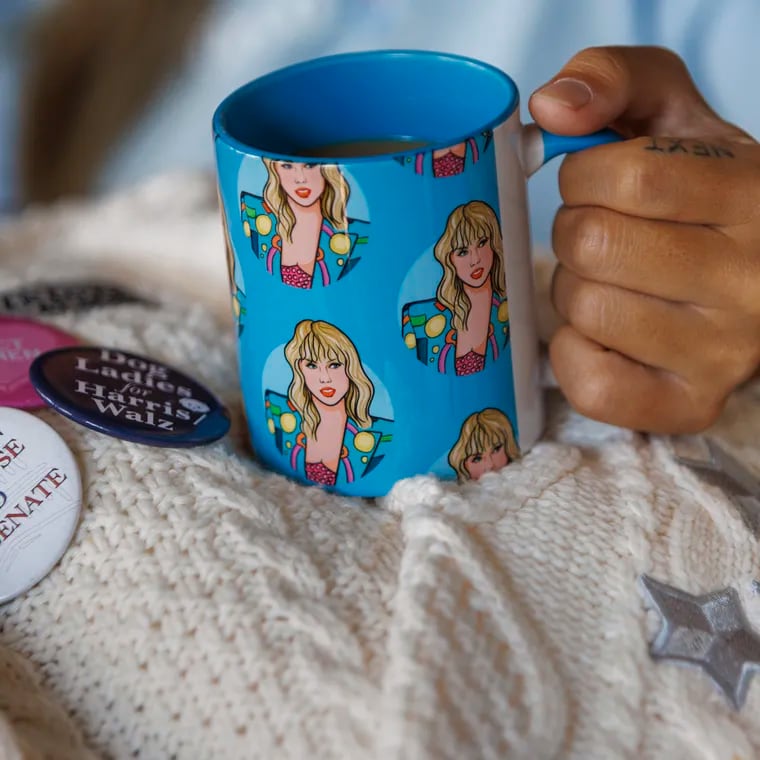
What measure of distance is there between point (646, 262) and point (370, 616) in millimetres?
255

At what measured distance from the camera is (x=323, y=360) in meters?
0.50

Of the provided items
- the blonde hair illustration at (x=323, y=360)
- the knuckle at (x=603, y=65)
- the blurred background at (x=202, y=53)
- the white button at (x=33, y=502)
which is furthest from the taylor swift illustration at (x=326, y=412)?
the blurred background at (x=202, y=53)

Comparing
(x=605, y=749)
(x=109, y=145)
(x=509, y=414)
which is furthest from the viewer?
(x=109, y=145)

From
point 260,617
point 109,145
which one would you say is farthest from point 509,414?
point 109,145

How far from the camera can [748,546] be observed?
1.70ft

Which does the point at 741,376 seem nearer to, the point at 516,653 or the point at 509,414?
the point at 509,414

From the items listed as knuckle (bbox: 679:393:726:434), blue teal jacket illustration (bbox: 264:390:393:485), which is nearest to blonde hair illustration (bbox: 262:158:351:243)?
blue teal jacket illustration (bbox: 264:390:393:485)

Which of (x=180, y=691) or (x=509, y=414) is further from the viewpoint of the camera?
(x=509, y=414)

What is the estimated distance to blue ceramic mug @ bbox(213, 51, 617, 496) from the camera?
1.52ft

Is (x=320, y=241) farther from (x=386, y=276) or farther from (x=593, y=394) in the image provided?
(x=593, y=394)

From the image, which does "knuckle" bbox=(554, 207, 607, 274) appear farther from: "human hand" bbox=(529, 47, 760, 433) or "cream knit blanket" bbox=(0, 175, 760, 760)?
"cream knit blanket" bbox=(0, 175, 760, 760)

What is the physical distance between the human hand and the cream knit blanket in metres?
0.06

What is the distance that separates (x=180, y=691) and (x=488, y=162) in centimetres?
29

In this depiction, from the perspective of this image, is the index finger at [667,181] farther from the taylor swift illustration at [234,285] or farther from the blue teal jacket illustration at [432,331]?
the taylor swift illustration at [234,285]
